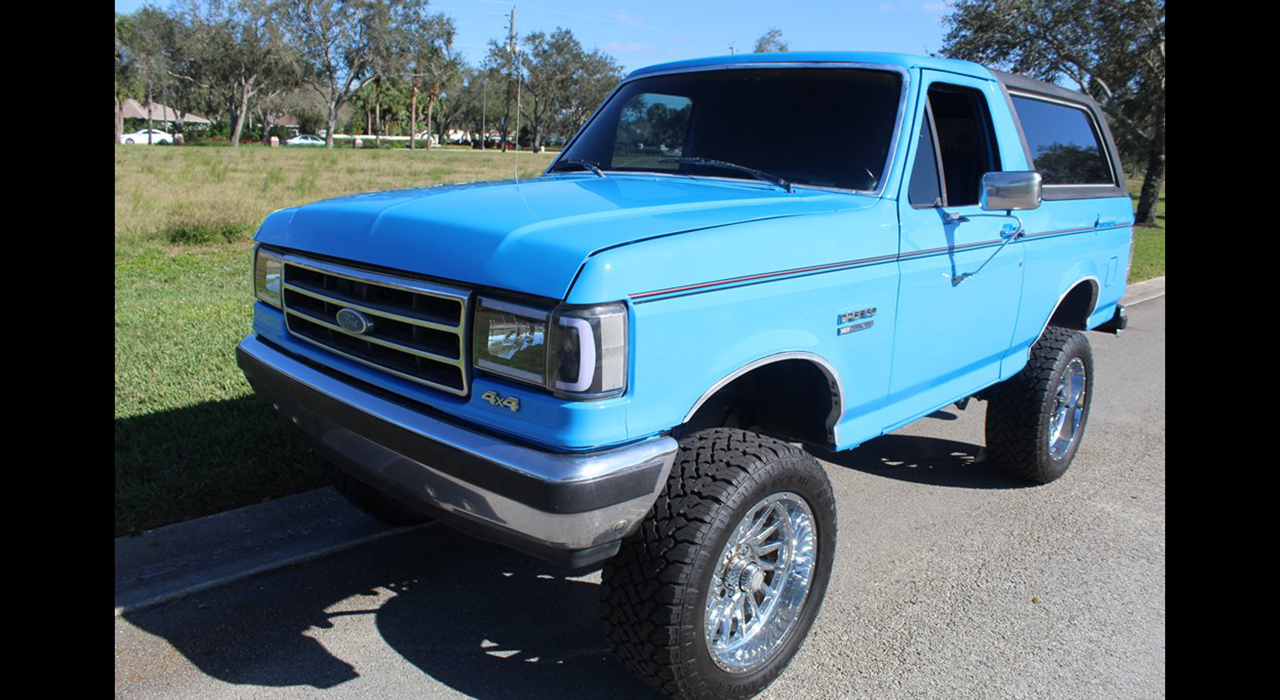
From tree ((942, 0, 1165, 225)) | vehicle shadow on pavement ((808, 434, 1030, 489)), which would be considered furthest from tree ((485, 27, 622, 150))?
vehicle shadow on pavement ((808, 434, 1030, 489))

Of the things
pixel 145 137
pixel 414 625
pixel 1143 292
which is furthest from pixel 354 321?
pixel 145 137

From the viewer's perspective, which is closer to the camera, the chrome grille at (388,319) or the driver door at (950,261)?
the chrome grille at (388,319)

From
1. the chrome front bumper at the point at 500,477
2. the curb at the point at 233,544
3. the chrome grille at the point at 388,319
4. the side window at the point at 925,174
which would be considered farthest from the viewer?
the side window at the point at 925,174

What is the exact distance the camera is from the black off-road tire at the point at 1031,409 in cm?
447

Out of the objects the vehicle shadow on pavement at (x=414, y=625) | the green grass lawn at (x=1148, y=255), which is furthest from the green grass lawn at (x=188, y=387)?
the green grass lawn at (x=1148, y=255)

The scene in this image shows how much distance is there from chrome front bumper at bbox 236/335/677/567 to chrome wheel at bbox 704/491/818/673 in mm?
446

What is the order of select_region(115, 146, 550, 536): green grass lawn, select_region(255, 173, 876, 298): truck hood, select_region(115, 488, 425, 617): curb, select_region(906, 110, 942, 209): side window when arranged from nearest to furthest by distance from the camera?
select_region(255, 173, 876, 298): truck hood
select_region(115, 488, 425, 617): curb
select_region(906, 110, 942, 209): side window
select_region(115, 146, 550, 536): green grass lawn


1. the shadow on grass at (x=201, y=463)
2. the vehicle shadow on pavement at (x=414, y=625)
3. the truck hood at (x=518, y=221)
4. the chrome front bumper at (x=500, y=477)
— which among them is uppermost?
the truck hood at (x=518, y=221)

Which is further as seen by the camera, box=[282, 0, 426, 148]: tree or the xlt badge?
box=[282, 0, 426, 148]: tree

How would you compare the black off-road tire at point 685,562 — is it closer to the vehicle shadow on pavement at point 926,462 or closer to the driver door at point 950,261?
the driver door at point 950,261

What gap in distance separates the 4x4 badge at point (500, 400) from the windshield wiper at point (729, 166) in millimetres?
1567

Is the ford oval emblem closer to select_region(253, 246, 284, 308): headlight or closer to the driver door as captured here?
select_region(253, 246, 284, 308): headlight

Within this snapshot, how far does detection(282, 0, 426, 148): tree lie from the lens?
2302 inches
